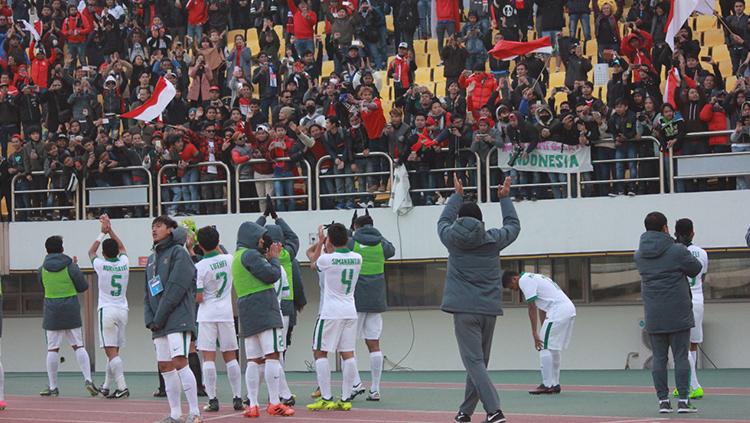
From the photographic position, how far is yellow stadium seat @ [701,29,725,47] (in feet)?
81.7

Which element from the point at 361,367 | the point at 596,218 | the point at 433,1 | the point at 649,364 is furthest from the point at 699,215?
the point at 433,1

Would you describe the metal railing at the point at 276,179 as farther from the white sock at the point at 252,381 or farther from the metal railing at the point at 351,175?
the white sock at the point at 252,381

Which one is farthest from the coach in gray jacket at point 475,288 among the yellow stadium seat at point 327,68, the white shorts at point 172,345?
the yellow stadium seat at point 327,68

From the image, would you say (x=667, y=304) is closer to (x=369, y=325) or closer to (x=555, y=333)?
(x=555, y=333)

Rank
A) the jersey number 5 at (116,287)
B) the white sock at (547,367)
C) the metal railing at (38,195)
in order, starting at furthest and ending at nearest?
the metal railing at (38,195) → the jersey number 5 at (116,287) → the white sock at (547,367)

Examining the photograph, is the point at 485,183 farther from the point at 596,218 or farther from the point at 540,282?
the point at 540,282

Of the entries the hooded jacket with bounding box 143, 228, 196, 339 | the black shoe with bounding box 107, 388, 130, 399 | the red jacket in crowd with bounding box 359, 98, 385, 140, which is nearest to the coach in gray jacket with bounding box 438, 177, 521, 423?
the hooded jacket with bounding box 143, 228, 196, 339

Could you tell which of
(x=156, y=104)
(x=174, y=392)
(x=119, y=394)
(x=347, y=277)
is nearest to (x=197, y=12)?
(x=156, y=104)

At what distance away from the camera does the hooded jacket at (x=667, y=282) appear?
13247mm

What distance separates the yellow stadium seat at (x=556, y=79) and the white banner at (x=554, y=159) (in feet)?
13.2

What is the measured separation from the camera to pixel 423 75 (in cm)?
2642

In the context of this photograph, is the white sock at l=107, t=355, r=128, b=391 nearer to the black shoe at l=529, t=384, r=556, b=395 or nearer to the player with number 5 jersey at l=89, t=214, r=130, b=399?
the player with number 5 jersey at l=89, t=214, r=130, b=399

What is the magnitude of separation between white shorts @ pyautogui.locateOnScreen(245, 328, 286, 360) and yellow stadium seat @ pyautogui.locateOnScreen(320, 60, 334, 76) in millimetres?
13953

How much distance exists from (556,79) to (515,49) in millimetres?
1935
